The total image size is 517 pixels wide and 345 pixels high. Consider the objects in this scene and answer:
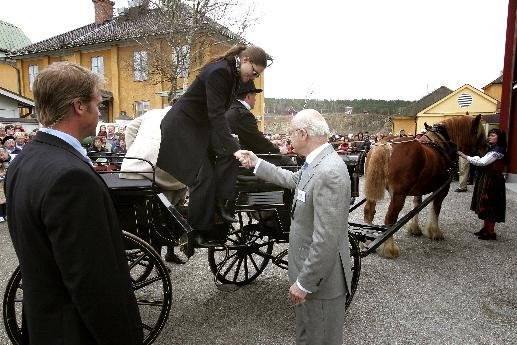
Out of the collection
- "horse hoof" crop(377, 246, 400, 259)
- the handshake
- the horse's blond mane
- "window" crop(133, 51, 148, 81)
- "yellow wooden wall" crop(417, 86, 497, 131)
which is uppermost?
"window" crop(133, 51, 148, 81)

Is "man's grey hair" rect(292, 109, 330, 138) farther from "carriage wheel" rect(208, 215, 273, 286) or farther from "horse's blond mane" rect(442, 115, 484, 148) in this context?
"horse's blond mane" rect(442, 115, 484, 148)

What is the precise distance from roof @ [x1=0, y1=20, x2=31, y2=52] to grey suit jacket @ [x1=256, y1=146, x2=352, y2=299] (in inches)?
1849

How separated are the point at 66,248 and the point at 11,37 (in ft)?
168

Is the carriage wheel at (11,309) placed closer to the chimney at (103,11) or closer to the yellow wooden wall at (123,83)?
the yellow wooden wall at (123,83)

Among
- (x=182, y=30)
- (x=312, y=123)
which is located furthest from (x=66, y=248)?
(x=182, y=30)

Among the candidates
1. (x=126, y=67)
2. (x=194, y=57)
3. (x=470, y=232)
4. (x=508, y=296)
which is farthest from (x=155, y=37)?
(x=508, y=296)

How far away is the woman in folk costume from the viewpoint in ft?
20.5

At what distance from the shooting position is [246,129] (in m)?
3.63

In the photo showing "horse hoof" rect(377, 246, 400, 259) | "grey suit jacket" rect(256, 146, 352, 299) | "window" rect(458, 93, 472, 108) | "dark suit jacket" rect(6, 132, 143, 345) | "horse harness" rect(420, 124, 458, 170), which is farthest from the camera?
"window" rect(458, 93, 472, 108)

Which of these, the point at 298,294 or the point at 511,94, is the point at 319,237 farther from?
the point at 511,94

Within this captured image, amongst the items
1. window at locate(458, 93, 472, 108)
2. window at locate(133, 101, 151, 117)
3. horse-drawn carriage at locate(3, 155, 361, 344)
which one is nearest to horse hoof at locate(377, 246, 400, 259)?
horse-drawn carriage at locate(3, 155, 361, 344)

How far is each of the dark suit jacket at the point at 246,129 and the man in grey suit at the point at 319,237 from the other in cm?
138

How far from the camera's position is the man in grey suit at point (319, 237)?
204 cm

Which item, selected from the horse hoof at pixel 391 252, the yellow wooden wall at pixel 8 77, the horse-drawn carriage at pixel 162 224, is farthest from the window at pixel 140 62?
the horse-drawn carriage at pixel 162 224
